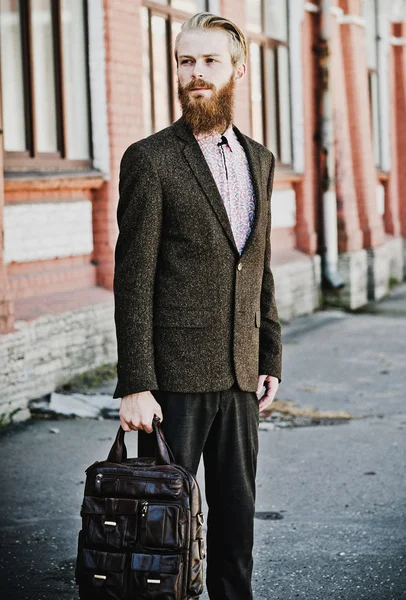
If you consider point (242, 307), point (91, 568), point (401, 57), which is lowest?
point (91, 568)

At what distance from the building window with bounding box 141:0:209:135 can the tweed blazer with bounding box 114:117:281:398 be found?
22.5 ft

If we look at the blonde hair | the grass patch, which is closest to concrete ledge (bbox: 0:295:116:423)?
the blonde hair

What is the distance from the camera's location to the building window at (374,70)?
691 inches

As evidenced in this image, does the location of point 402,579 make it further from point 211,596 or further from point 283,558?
point 211,596

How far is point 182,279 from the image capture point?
3.29 metres

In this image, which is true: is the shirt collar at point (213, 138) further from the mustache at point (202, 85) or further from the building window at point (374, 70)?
the building window at point (374, 70)

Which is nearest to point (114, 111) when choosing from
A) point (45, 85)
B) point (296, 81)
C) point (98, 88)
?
point (98, 88)

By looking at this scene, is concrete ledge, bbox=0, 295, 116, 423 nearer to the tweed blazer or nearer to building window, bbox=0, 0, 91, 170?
building window, bbox=0, 0, 91, 170

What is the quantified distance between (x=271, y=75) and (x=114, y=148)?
16.8 ft

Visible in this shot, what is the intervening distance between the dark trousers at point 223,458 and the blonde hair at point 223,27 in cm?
102

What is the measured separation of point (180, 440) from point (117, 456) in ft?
0.68

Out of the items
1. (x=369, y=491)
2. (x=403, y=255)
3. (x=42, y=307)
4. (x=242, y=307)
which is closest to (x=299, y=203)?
(x=403, y=255)

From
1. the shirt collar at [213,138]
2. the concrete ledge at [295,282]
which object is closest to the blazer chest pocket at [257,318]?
the shirt collar at [213,138]

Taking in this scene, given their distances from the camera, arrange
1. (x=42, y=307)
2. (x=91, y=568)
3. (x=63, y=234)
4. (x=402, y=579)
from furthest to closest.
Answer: (x=63, y=234), (x=42, y=307), (x=402, y=579), (x=91, y=568)
